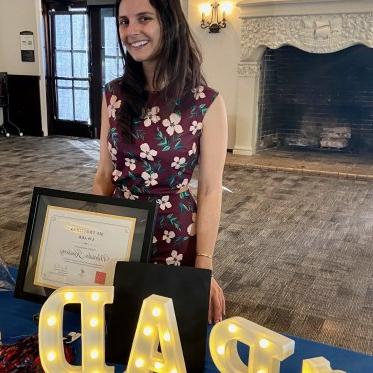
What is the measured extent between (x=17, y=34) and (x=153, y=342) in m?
7.92

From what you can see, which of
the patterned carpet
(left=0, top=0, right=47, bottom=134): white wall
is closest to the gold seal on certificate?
the patterned carpet

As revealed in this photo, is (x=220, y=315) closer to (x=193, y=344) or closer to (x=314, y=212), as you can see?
(x=193, y=344)

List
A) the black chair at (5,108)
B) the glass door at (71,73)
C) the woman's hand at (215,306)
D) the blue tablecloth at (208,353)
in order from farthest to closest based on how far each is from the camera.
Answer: the black chair at (5,108), the glass door at (71,73), the woman's hand at (215,306), the blue tablecloth at (208,353)

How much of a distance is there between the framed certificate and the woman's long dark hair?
0.23m

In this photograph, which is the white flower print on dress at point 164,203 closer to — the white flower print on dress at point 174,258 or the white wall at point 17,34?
the white flower print on dress at point 174,258

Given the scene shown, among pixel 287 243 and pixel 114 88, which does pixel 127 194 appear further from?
pixel 287 243

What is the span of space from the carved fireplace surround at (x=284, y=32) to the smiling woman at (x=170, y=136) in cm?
496

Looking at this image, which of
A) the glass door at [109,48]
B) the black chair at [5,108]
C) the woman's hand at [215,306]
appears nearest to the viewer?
the woman's hand at [215,306]

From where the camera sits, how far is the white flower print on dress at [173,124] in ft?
3.89

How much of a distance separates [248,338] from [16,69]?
8042 mm

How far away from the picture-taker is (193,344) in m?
0.88

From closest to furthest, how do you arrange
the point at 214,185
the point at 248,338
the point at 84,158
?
the point at 248,338
the point at 214,185
the point at 84,158

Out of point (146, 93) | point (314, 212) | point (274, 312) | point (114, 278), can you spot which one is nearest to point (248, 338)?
point (114, 278)

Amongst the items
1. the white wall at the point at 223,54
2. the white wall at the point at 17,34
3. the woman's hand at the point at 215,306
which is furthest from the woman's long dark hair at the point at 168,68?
the white wall at the point at 17,34
